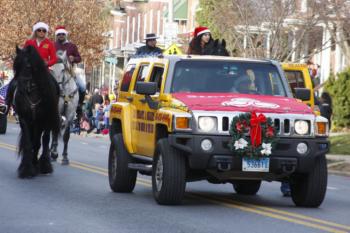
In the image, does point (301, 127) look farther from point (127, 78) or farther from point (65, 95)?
point (65, 95)

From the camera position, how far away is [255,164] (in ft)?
44.0

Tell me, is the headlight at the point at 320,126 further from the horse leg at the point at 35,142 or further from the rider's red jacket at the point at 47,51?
the rider's red jacket at the point at 47,51

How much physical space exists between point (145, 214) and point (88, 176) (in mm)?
5578

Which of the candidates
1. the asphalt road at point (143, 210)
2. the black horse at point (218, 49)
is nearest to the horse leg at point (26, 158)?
the asphalt road at point (143, 210)

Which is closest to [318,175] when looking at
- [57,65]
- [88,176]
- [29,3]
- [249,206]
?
[249,206]

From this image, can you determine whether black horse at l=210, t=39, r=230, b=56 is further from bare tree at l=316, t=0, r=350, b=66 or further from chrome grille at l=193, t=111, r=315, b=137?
bare tree at l=316, t=0, r=350, b=66

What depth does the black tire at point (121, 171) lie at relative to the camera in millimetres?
15320

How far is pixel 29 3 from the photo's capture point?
6016cm

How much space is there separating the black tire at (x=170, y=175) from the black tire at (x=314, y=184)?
4.93 feet

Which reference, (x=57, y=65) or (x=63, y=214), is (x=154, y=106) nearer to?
(x=63, y=214)

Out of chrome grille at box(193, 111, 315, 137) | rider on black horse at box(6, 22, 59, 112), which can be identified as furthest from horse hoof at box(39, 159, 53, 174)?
chrome grille at box(193, 111, 315, 137)

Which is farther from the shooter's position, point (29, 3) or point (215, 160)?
point (29, 3)

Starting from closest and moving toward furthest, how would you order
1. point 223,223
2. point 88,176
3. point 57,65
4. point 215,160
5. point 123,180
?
point 223,223 < point 215,160 < point 123,180 < point 88,176 < point 57,65

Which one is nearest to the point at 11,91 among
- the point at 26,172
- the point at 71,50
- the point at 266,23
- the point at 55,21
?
the point at 26,172
